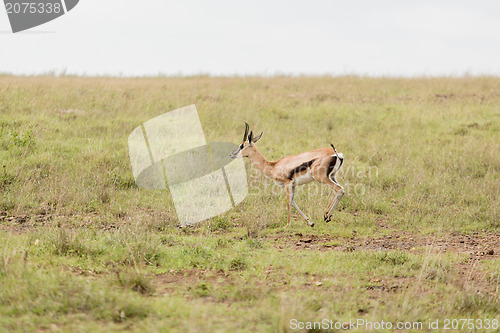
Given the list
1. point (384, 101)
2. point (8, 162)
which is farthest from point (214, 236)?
point (384, 101)

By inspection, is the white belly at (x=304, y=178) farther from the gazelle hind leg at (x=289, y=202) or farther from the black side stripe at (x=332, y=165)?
the black side stripe at (x=332, y=165)

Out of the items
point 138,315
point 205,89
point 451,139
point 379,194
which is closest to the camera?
A: point 138,315

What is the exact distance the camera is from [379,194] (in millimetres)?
11211

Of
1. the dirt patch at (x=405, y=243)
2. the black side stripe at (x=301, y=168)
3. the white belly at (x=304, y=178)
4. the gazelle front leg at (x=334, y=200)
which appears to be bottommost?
the dirt patch at (x=405, y=243)

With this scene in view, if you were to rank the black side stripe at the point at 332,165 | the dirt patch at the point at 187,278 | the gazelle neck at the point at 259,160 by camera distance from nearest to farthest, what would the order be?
the dirt patch at the point at 187,278, the black side stripe at the point at 332,165, the gazelle neck at the point at 259,160

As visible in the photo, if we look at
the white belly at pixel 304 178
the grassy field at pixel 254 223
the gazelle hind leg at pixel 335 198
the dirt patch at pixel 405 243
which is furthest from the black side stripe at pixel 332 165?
the dirt patch at pixel 405 243

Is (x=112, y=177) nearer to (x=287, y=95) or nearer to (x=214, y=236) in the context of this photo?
(x=214, y=236)

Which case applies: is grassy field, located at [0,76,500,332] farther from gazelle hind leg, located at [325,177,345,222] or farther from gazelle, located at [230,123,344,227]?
gazelle, located at [230,123,344,227]

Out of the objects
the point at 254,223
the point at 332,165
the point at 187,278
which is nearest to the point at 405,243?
the point at 332,165

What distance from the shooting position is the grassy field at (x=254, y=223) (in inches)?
212

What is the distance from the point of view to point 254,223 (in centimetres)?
916

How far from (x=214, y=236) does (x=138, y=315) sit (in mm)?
3865

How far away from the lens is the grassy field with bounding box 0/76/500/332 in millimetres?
5383

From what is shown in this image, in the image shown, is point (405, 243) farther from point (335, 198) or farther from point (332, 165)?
point (332, 165)
